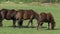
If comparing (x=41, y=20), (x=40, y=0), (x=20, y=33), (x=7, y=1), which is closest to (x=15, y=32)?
(x=20, y=33)

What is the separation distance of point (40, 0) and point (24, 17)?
146 feet

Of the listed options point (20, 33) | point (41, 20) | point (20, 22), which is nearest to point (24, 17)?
point (20, 22)

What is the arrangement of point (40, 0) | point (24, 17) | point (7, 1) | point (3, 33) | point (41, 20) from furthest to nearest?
point (40, 0)
point (7, 1)
point (24, 17)
point (41, 20)
point (3, 33)

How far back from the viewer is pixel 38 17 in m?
17.9

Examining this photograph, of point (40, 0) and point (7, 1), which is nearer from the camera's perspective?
point (7, 1)

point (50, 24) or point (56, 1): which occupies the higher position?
point (50, 24)

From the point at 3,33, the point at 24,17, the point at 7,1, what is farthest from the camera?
the point at 7,1

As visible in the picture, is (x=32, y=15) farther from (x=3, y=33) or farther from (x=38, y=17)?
(x=3, y=33)

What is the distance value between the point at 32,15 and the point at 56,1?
4169 centimetres

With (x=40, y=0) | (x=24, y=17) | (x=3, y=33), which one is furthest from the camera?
(x=40, y=0)

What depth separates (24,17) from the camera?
1823cm

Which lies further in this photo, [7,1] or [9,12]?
[7,1]

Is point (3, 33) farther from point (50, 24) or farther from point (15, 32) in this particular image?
point (50, 24)

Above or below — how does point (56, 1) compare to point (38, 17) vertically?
below
